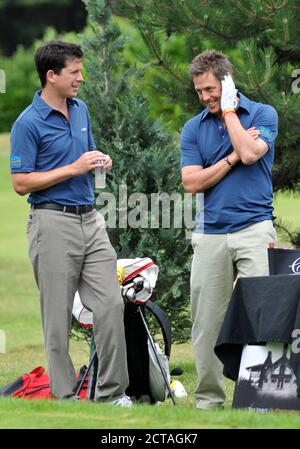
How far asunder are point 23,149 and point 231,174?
1.28m

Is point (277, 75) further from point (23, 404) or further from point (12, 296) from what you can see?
point (12, 296)

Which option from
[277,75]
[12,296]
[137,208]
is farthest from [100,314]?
[12,296]

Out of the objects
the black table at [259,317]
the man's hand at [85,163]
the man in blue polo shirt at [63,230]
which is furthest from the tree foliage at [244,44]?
the black table at [259,317]

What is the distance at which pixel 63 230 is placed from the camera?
716cm

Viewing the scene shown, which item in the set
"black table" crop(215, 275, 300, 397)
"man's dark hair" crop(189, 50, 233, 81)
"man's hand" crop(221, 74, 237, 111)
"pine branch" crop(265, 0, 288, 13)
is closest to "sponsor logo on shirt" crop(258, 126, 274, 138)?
"man's hand" crop(221, 74, 237, 111)

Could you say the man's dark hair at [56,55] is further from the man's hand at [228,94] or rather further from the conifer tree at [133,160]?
the conifer tree at [133,160]

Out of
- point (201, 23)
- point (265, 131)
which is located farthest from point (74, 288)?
point (201, 23)

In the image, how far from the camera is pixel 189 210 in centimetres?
1029

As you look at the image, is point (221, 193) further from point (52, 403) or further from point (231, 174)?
point (52, 403)

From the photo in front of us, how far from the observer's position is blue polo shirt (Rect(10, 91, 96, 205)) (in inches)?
281

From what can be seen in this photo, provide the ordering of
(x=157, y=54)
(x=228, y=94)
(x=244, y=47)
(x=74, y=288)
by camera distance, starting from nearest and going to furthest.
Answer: (x=228, y=94), (x=74, y=288), (x=244, y=47), (x=157, y=54)

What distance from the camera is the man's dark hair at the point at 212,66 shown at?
23.3 ft

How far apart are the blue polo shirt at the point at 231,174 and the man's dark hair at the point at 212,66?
229 mm

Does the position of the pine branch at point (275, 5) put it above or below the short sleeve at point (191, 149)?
above
